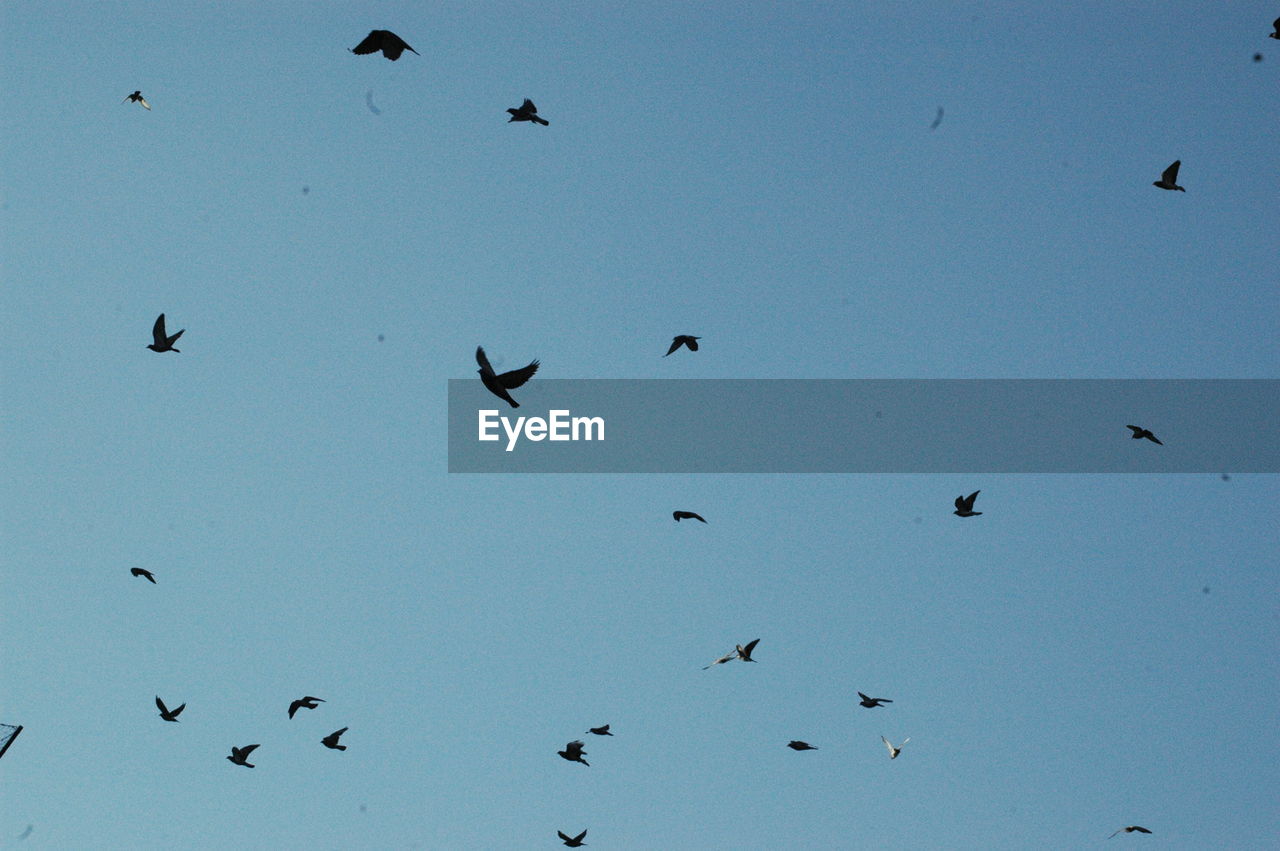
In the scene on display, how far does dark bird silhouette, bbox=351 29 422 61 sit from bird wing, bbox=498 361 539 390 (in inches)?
244

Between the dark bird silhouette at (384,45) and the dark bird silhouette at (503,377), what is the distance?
19.6ft

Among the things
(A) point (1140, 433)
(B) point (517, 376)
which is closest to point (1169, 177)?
(A) point (1140, 433)

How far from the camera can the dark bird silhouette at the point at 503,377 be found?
82.9 ft

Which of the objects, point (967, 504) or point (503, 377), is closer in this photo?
point (503, 377)

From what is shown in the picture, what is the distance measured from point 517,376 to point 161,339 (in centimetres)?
1089

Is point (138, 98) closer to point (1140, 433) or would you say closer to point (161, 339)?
point (161, 339)

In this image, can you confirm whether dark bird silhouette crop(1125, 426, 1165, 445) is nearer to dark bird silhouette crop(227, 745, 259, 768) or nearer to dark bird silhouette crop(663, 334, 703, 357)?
dark bird silhouette crop(663, 334, 703, 357)

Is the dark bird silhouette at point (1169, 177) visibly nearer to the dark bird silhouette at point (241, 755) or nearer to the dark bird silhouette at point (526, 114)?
the dark bird silhouette at point (526, 114)

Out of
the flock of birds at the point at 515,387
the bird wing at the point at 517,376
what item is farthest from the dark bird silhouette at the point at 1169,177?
the bird wing at the point at 517,376

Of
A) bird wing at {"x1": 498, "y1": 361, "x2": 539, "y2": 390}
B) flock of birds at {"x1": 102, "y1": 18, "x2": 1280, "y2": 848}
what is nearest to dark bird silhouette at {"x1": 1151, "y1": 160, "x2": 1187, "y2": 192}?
flock of birds at {"x1": 102, "y1": 18, "x2": 1280, "y2": 848}

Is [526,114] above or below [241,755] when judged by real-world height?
above

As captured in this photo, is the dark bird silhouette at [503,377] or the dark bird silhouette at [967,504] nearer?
the dark bird silhouette at [503,377]

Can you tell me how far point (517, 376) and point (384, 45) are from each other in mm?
6734

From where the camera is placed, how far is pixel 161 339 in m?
32.2
